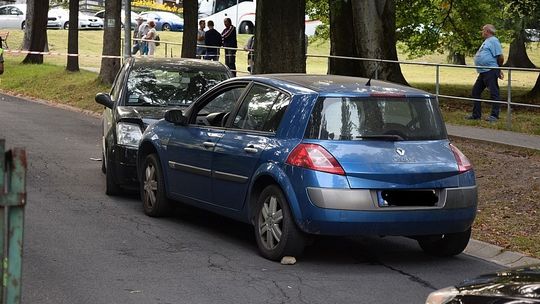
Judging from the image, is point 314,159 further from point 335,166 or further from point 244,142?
point 244,142

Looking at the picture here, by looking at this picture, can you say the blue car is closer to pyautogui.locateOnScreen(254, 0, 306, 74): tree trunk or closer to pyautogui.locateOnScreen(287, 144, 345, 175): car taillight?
pyautogui.locateOnScreen(287, 144, 345, 175): car taillight

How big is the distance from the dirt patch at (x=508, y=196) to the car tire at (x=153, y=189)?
317cm

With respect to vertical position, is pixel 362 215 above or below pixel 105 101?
below

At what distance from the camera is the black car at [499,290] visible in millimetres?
4262

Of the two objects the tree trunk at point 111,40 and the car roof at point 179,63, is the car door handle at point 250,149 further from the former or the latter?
the tree trunk at point 111,40

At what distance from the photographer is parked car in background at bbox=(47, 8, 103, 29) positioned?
6175cm

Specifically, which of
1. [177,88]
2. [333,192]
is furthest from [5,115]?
[333,192]

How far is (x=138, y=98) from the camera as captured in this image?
41.7ft

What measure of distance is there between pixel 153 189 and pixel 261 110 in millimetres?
1963

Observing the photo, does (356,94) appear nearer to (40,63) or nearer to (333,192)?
(333,192)

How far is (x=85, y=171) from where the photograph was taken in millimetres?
14062

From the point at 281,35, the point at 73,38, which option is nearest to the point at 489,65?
the point at 281,35

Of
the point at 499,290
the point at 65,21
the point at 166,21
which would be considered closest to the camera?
the point at 499,290

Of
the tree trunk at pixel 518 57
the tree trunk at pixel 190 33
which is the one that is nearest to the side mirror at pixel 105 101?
the tree trunk at pixel 190 33
